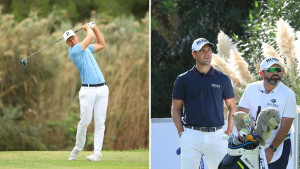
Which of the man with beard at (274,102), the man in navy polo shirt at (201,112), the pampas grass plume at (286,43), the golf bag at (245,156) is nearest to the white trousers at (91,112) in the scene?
the pampas grass plume at (286,43)

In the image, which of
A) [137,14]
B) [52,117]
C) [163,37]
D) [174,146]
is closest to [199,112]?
[174,146]

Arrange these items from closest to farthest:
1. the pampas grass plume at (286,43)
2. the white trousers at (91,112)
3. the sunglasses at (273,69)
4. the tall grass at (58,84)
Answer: the sunglasses at (273,69), the white trousers at (91,112), the pampas grass plume at (286,43), the tall grass at (58,84)

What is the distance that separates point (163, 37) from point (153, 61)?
670 mm

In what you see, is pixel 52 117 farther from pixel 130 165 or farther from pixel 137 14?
pixel 137 14

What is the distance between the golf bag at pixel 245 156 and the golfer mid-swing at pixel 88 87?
4.00m

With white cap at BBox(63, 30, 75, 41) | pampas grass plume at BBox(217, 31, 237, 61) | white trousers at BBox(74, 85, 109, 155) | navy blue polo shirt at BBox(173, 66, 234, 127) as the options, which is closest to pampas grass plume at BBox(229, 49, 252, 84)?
pampas grass plume at BBox(217, 31, 237, 61)

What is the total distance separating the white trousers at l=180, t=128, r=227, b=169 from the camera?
19.8 feet

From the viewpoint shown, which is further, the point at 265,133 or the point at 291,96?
the point at 291,96

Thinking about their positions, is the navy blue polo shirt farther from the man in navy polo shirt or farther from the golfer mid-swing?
the golfer mid-swing

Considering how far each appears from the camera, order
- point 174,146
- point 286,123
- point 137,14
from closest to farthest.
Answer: point 286,123
point 174,146
point 137,14

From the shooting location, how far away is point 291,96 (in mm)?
5734

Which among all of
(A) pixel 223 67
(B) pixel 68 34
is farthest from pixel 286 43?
(B) pixel 68 34

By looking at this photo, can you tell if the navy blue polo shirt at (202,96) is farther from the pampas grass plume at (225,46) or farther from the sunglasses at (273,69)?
the pampas grass plume at (225,46)

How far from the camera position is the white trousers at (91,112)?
895 centimetres
